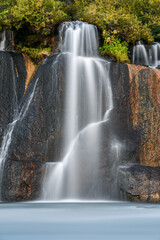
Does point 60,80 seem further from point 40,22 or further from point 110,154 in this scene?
point 40,22

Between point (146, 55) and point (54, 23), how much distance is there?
5.14 m

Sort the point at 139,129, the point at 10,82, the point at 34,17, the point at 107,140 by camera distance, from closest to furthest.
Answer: the point at 107,140
the point at 139,129
the point at 10,82
the point at 34,17

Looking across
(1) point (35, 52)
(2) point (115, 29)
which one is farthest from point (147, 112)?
(2) point (115, 29)

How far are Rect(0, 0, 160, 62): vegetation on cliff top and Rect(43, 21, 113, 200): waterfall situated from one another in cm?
79

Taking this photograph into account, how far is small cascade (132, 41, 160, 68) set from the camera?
51.8ft

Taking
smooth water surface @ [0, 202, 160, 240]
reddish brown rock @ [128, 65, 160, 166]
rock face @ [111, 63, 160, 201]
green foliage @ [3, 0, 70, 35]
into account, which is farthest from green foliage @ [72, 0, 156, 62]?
smooth water surface @ [0, 202, 160, 240]

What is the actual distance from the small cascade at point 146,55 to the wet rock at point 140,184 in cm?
927

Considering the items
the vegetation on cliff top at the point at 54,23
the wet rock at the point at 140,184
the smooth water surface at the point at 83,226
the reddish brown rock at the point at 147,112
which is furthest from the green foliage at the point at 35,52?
the smooth water surface at the point at 83,226

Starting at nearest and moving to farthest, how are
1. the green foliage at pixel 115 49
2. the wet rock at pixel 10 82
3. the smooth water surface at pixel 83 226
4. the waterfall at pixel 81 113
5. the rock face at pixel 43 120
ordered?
the smooth water surface at pixel 83 226 → the waterfall at pixel 81 113 → the rock face at pixel 43 120 → the wet rock at pixel 10 82 → the green foliage at pixel 115 49

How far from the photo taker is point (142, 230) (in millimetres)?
3832

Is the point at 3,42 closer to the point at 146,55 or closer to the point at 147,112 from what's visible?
the point at 146,55

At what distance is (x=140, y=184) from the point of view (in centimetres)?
745

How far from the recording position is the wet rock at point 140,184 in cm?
739

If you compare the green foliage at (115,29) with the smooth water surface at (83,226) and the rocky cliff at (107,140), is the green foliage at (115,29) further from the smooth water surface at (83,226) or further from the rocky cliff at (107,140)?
the smooth water surface at (83,226)
